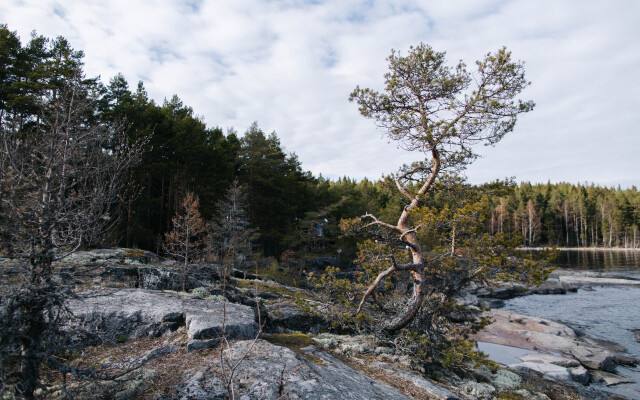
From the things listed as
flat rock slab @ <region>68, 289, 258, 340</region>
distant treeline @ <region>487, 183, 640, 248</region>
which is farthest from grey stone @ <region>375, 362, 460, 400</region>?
distant treeline @ <region>487, 183, 640, 248</region>

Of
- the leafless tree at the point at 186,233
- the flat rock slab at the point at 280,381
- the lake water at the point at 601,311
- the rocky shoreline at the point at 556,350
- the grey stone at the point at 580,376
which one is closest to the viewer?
the flat rock slab at the point at 280,381

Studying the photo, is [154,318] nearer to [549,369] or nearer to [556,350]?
[549,369]

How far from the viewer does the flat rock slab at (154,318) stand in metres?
5.87

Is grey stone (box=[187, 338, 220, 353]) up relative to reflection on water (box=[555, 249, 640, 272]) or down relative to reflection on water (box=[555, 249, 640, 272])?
up

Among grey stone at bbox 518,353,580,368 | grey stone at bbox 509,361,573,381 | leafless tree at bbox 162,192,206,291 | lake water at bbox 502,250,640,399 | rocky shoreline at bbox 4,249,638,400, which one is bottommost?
lake water at bbox 502,250,640,399

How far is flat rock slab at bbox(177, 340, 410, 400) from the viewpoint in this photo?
3924mm

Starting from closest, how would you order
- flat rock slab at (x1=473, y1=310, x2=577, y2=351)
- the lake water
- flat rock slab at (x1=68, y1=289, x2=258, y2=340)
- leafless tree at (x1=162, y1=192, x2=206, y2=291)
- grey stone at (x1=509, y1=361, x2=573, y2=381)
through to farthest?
flat rock slab at (x1=68, y1=289, x2=258, y2=340), grey stone at (x1=509, y1=361, x2=573, y2=381), leafless tree at (x1=162, y1=192, x2=206, y2=291), flat rock slab at (x1=473, y1=310, x2=577, y2=351), the lake water

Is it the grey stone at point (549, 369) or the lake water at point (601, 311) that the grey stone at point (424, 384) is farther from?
the lake water at point (601, 311)

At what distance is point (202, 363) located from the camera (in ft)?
15.3

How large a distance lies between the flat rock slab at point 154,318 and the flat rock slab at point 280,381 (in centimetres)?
77

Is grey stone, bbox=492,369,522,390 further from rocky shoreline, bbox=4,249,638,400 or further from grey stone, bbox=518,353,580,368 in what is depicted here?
grey stone, bbox=518,353,580,368

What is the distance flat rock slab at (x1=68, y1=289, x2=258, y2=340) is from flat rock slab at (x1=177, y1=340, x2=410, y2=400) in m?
0.77

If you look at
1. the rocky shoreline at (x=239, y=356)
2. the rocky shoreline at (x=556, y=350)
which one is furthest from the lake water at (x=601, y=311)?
the rocky shoreline at (x=239, y=356)

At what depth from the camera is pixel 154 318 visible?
6473 mm
